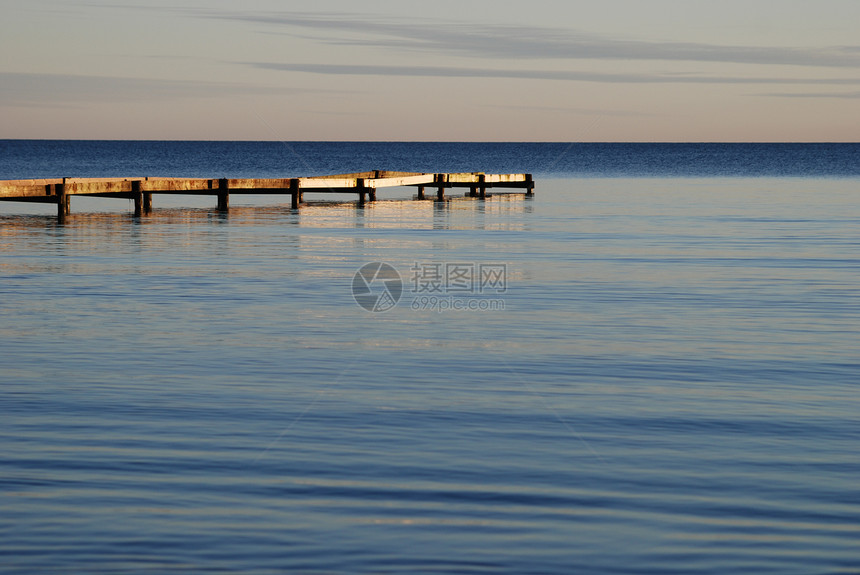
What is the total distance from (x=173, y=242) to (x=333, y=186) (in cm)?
1642

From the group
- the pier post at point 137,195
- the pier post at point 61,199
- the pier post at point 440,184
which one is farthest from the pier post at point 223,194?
the pier post at point 440,184

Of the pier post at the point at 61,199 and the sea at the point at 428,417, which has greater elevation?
the pier post at the point at 61,199

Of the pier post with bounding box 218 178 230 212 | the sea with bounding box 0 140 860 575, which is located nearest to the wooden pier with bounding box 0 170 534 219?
the pier post with bounding box 218 178 230 212

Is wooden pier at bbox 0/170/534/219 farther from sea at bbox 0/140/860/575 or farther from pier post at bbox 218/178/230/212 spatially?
sea at bbox 0/140/860/575

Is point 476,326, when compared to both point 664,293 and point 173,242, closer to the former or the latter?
point 664,293

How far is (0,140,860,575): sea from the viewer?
6.44 meters

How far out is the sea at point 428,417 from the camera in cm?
644

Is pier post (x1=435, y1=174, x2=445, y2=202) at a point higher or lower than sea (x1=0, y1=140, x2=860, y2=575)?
higher

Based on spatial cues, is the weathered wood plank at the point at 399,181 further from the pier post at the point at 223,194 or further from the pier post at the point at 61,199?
the pier post at the point at 61,199

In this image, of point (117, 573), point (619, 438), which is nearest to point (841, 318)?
point (619, 438)

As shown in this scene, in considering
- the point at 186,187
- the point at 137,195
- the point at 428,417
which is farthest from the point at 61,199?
the point at 428,417

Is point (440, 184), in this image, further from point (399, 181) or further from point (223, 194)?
point (223, 194)

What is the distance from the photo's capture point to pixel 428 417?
9484mm

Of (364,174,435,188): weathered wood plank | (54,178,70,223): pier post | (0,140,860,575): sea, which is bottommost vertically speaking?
(0,140,860,575): sea
